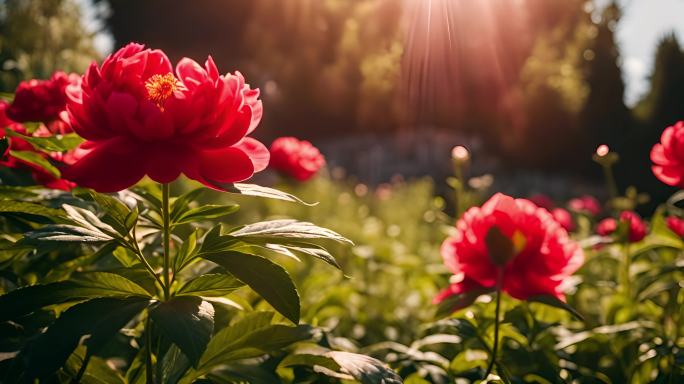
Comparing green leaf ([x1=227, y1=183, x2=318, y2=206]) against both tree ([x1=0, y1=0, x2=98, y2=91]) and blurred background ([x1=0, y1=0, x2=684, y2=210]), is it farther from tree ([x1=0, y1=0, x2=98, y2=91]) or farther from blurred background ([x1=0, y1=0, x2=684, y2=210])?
blurred background ([x1=0, y1=0, x2=684, y2=210])

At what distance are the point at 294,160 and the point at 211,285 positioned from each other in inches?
56.8

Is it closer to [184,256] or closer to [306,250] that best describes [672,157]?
[306,250]

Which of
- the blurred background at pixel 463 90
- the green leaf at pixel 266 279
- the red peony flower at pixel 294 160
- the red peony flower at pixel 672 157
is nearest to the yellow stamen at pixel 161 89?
the green leaf at pixel 266 279

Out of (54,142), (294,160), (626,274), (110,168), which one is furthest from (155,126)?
(294,160)

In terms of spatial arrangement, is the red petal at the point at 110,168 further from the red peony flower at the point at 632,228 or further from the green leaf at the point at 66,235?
the red peony flower at the point at 632,228

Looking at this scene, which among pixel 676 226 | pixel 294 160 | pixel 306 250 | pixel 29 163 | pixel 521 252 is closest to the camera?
pixel 306 250

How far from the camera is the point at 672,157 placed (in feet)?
4.11

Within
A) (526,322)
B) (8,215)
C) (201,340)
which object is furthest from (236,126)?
(526,322)

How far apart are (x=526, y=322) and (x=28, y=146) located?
115 cm

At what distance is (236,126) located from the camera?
820 millimetres

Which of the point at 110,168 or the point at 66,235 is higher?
the point at 110,168

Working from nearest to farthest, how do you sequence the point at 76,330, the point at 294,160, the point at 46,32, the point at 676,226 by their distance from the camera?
the point at 76,330 < the point at 676,226 < the point at 294,160 < the point at 46,32

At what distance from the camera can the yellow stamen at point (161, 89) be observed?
854 millimetres

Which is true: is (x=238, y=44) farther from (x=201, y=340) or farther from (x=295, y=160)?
(x=201, y=340)
